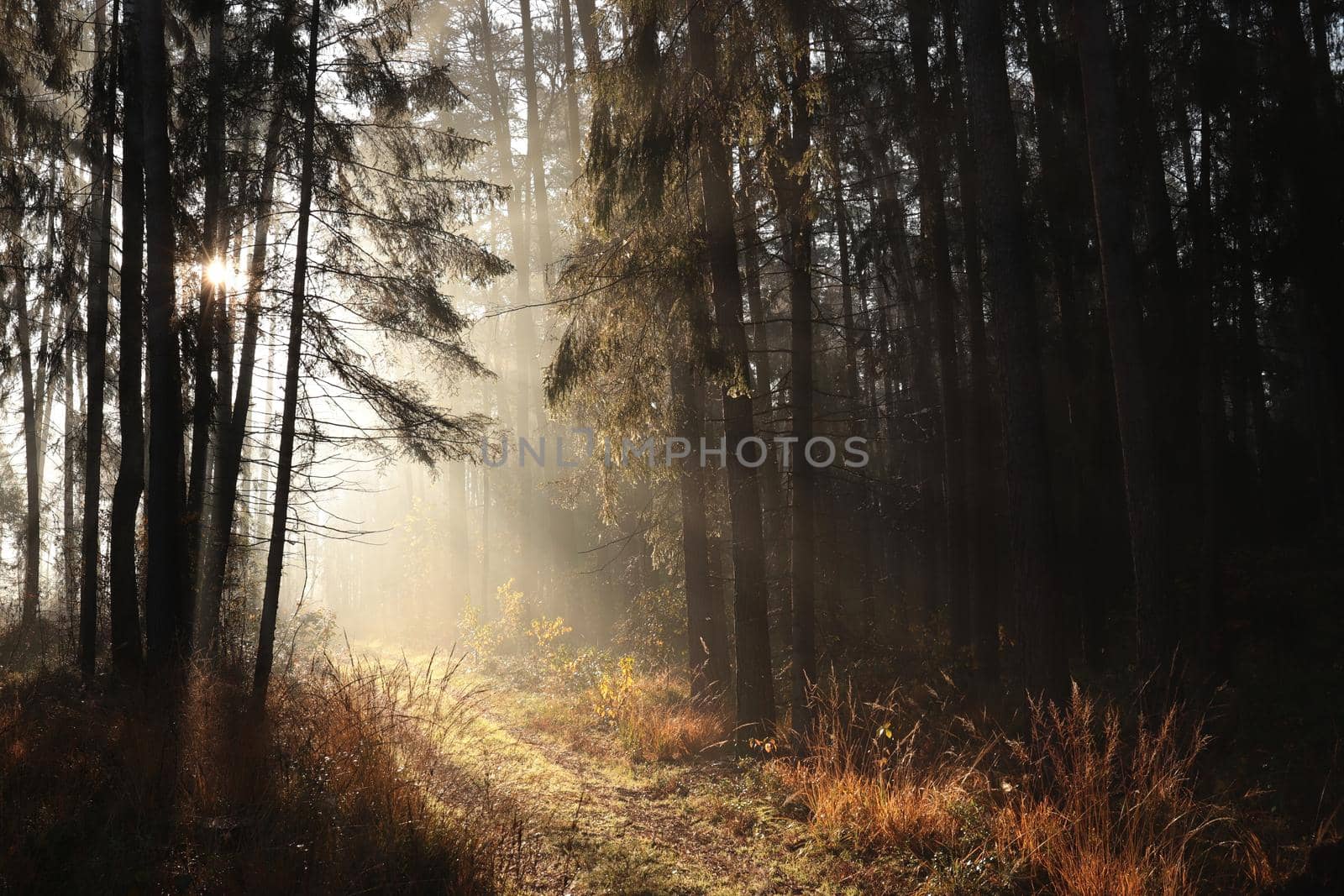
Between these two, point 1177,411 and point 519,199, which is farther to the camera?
point 519,199

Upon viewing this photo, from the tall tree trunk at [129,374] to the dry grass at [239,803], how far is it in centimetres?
188

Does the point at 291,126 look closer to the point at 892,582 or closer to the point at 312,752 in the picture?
the point at 312,752

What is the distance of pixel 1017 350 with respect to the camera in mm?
6367

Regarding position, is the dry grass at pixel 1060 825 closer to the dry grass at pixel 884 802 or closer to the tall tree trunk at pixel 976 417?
the dry grass at pixel 884 802

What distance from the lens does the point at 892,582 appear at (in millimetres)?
18500

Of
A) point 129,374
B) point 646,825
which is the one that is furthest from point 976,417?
point 129,374

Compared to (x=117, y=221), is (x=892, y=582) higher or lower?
lower

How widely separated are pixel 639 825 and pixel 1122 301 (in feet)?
20.5

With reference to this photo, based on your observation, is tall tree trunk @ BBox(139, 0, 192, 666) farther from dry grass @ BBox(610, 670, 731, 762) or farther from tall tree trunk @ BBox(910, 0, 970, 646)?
tall tree trunk @ BBox(910, 0, 970, 646)

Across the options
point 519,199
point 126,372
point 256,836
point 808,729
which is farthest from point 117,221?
point 808,729

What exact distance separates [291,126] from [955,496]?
10189mm

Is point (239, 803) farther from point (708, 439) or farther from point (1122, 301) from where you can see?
point (1122, 301)

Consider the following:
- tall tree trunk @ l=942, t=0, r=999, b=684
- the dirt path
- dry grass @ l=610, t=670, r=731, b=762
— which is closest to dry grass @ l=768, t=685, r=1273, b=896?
the dirt path

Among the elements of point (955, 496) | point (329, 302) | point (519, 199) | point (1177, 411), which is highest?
point (519, 199)
